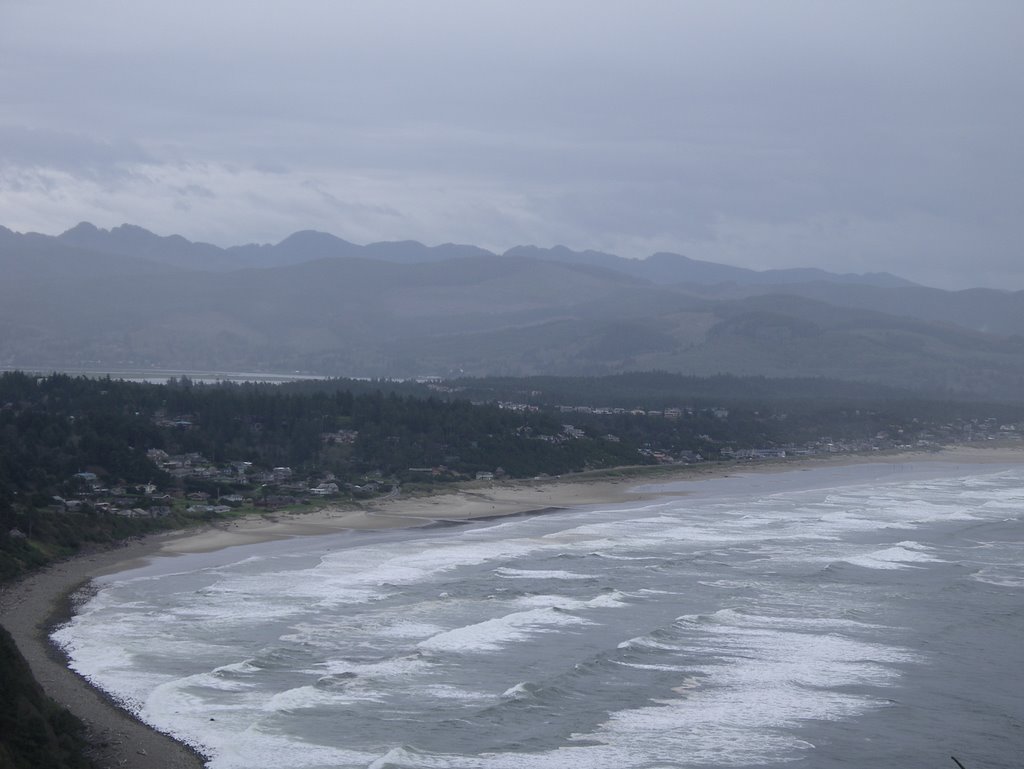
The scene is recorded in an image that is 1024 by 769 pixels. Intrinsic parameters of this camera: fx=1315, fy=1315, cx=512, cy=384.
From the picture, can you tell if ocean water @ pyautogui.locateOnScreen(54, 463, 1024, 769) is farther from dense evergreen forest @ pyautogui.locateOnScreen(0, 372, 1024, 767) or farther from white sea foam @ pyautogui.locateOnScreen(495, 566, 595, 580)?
dense evergreen forest @ pyautogui.locateOnScreen(0, 372, 1024, 767)

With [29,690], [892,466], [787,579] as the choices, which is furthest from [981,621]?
[892,466]

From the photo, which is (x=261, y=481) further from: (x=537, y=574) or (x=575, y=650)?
(x=575, y=650)

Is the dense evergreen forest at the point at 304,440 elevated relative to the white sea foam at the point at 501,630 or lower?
elevated

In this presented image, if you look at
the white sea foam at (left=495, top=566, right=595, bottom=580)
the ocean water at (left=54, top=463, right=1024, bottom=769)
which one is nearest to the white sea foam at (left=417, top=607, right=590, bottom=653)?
the ocean water at (left=54, top=463, right=1024, bottom=769)

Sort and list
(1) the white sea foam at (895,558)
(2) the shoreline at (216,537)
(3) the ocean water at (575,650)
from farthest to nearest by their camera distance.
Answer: (1) the white sea foam at (895,558) < (3) the ocean water at (575,650) < (2) the shoreline at (216,537)

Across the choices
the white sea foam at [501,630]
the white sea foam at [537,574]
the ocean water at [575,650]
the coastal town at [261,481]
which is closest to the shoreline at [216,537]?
the ocean water at [575,650]

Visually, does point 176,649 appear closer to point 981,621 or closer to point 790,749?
point 790,749

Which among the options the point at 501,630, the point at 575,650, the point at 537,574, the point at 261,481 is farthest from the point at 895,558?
the point at 261,481

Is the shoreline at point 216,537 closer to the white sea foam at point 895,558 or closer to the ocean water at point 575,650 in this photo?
the ocean water at point 575,650
